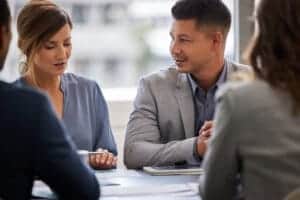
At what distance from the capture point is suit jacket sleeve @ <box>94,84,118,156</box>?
3.10m

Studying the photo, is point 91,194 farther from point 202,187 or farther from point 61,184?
point 202,187

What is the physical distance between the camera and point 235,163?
1694mm

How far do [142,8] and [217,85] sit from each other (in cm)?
132

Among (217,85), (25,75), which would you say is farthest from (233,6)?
(25,75)

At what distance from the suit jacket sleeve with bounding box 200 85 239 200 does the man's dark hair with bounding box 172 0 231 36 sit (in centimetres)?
133

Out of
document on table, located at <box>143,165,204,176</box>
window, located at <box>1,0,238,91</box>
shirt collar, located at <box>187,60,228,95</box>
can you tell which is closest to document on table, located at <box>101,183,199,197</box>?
document on table, located at <box>143,165,204,176</box>

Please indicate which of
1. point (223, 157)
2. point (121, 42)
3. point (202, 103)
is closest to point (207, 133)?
point (202, 103)

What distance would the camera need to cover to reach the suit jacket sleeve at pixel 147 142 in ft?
8.71

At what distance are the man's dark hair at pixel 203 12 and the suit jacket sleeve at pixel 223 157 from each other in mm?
1330

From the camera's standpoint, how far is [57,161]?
5.60 feet

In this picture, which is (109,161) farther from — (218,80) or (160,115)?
(218,80)

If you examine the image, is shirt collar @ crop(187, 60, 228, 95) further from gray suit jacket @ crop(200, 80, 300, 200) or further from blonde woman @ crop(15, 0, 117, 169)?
gray suit jacket @ crop(200, 80, 300, 200)

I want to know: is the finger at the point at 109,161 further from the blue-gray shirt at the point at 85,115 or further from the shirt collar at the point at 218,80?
the shirt collar at the point at 218,80

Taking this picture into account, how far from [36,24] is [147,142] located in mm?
707
